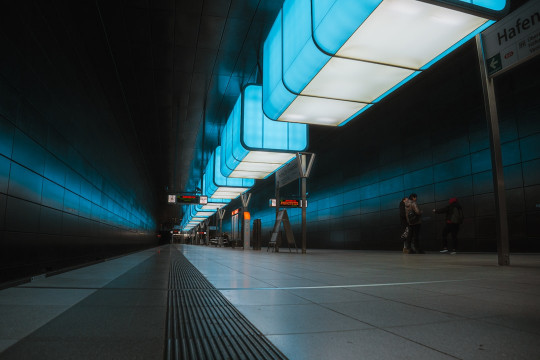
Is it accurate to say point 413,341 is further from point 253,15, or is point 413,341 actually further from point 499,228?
point 253,15

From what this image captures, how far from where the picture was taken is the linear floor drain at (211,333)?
1764 millimetres

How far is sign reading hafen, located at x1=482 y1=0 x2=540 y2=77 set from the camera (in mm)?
5938

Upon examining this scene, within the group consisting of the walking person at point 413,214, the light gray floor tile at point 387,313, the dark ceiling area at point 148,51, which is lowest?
the light gray floor tile at point 387,313

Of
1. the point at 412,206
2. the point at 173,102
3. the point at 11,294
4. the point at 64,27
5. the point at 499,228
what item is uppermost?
the point at 173,102

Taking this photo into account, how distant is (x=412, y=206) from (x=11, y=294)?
1177cm

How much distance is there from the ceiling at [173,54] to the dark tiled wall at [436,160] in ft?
26.4

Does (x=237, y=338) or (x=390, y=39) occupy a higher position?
(x=390, y=39)

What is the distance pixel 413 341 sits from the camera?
1.92 metres

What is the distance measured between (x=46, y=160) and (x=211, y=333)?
6117 mm

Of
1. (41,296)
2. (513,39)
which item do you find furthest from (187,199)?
(41,296)

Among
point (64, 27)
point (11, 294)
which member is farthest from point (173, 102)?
point (11, 294)

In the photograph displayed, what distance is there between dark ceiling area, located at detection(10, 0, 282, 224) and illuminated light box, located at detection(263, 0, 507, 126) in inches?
58.9

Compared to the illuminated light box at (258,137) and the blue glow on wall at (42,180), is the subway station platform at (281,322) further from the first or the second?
the illuminated light box at (258,137)

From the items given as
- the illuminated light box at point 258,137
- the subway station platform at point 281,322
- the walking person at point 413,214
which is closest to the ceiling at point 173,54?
the illuminated light box at point 258,137
